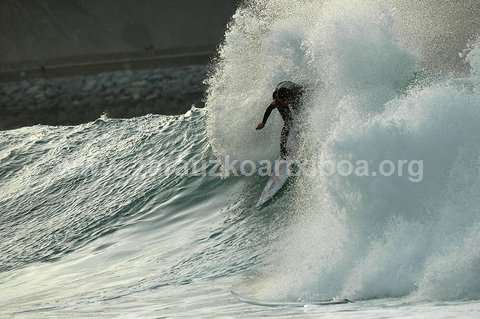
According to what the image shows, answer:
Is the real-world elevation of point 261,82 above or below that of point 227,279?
above

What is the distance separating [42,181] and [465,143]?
908 centimetres

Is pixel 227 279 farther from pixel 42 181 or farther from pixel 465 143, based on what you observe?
pixel 42 181

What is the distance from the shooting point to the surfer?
12.9 meters

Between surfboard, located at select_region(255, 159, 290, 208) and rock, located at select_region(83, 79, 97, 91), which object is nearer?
surfboard, located at select_region(255, 159, 290, 208)

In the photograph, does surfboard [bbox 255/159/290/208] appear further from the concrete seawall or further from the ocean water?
the concrete seawall

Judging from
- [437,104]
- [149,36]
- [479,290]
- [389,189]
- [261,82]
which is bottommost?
[479,290]

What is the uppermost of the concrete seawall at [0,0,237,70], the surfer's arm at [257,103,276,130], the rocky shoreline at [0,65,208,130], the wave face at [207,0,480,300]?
the concrete seawall at [0,0,237,70]

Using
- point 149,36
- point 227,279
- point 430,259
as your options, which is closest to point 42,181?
point 227,279

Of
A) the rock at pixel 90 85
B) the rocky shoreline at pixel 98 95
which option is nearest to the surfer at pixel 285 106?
the rocky shoreline at pixel 98 95

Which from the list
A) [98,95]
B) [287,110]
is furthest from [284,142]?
[98,95]

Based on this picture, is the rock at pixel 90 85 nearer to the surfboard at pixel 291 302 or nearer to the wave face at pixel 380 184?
the wave face at pixel 380 184

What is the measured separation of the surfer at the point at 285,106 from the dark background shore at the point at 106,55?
703 inches

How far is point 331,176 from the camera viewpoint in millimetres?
9305

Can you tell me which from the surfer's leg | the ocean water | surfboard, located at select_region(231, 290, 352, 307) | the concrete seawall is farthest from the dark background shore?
surfboard, located at select_region(231, 290, 352, 307)
